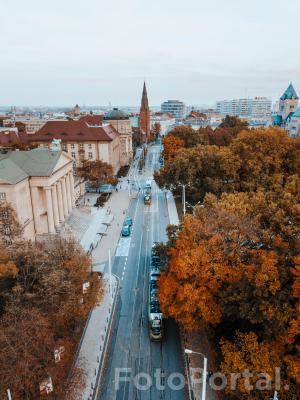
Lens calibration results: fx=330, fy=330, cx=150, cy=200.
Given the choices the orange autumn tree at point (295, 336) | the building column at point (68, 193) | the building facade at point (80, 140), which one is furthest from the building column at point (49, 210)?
the building facade at point (80, 140)

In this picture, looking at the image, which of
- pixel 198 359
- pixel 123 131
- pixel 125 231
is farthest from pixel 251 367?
pixel 123 131

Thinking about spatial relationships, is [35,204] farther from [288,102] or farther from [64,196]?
[288,102]

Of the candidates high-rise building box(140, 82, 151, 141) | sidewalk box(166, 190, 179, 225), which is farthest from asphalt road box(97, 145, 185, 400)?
high-rise building box(140, 82, 151, 141)

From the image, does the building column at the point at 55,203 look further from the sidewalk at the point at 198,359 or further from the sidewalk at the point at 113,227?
the sidewalk at the point at 198,359

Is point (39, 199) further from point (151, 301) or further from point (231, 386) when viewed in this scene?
point (231, 386)

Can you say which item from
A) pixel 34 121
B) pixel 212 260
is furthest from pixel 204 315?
pixel 34 121

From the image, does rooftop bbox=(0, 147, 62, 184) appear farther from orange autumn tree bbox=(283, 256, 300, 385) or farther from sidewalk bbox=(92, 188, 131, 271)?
orange autumn tree bbox=(283, 256, 300, 385)
